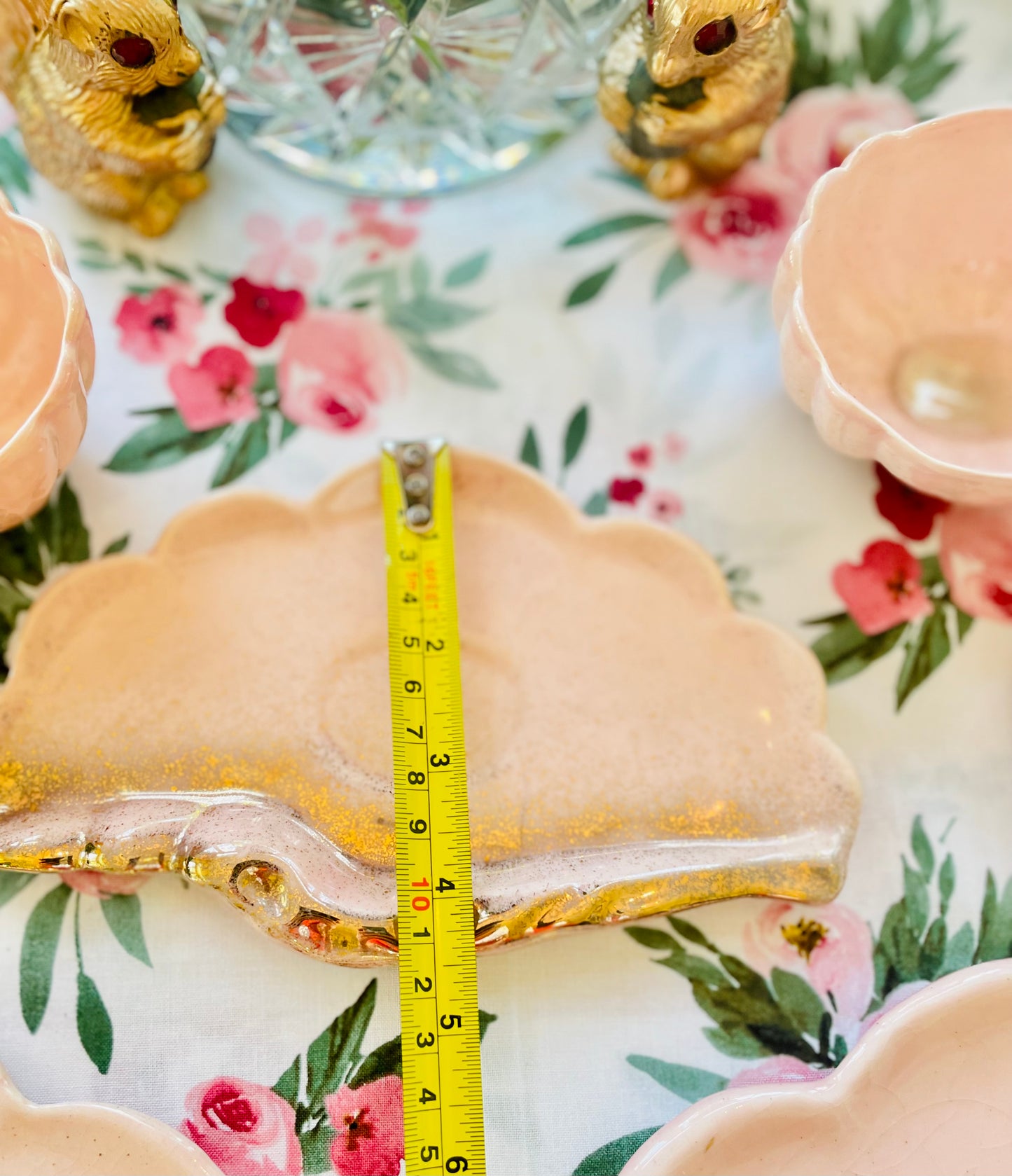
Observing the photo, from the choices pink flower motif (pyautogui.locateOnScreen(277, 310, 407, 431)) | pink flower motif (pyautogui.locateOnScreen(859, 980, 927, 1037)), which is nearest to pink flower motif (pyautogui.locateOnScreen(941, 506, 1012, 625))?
pink flower motif (pyautogui.locateOnScreen(859, 980, 927, 1037))

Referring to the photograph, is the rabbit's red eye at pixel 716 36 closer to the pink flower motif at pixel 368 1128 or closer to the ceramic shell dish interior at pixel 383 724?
the ceramic shell dish interior at pixel 383 724

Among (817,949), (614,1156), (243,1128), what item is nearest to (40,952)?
(243,1128)

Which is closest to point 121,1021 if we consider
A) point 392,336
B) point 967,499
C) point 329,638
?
point 329,638

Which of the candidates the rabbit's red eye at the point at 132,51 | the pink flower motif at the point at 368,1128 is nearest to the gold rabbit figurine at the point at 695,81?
the rabbit's red eye at the point at 132,51

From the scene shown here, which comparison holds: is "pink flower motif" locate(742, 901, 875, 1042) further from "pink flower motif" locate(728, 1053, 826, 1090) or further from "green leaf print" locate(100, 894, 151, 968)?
"green leaf print" locate(100, 894, 151, 968)

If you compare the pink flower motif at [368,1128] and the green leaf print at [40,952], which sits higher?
the green leaf print at [40,952]

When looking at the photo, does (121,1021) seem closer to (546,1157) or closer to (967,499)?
(546,1157)

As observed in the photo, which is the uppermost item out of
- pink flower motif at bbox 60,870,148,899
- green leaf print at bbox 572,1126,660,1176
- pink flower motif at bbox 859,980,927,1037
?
pink flower motif at bbox 60,870,148,899
